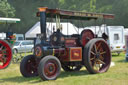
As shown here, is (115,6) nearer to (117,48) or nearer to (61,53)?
(117,48)

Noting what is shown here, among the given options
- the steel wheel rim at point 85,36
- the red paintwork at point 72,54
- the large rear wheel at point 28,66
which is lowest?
the large rear wheel at point 28,66

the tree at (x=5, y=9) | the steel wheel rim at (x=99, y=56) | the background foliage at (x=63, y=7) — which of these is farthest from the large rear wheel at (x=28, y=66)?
the tree at (x=5, y=9)

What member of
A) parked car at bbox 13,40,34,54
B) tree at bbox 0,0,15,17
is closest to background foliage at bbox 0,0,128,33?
tree at bbox 0,0,15,17

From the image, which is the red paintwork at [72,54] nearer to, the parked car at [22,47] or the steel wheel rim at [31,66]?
the steel wheel rim at [31,66]

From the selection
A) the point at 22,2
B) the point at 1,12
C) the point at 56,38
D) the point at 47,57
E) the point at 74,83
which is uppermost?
the point at 22,2

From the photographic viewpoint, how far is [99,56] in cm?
849

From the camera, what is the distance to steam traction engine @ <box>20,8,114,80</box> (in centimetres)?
716

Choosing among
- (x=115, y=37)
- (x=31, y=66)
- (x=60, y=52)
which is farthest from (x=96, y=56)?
(x=115, y=37)

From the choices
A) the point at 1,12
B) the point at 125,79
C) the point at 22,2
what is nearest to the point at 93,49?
the point at 125,79

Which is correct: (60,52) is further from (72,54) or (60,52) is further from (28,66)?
(28,66)

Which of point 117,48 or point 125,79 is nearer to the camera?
point 125,79

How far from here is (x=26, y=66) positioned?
7895mm

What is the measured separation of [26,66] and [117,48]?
9541mm

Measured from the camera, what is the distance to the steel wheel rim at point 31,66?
7.97 metres
